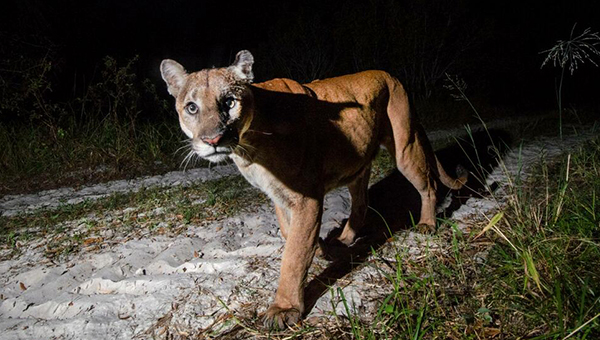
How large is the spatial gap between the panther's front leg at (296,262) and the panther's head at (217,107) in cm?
65

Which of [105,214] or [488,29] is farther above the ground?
[488,29]

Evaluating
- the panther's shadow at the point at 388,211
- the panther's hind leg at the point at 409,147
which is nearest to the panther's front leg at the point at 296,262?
the panther's shadow at the point at 388,211

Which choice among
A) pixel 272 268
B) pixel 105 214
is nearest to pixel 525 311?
pixel 272 268

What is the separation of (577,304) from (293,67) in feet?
43.7

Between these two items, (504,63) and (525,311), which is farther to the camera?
(504,63)

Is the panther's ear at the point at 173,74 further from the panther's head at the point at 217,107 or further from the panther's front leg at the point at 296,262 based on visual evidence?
the panther's front leg at the point at 296,262

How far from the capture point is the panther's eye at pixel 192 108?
2.65 m

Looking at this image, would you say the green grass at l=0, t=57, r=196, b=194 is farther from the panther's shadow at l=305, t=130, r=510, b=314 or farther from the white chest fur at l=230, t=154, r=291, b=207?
the white chest fur at l=230, t=154, r=291, b=207

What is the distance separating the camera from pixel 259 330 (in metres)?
2.60

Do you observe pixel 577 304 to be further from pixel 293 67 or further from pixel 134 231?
pixel 293 67

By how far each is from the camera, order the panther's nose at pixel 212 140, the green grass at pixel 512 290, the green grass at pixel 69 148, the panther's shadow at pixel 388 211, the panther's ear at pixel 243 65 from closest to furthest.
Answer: the green grass at pixel 512 290
the panther's nose at pixel 212 140
the panther's ear at pixel 243 65
the panther's shadow at pixel 388 211
the green grass at pixel 69 148

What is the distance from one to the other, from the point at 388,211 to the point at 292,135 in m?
2.10

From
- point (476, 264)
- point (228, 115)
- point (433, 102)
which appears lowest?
point (433, 102)

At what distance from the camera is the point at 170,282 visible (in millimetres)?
3172
